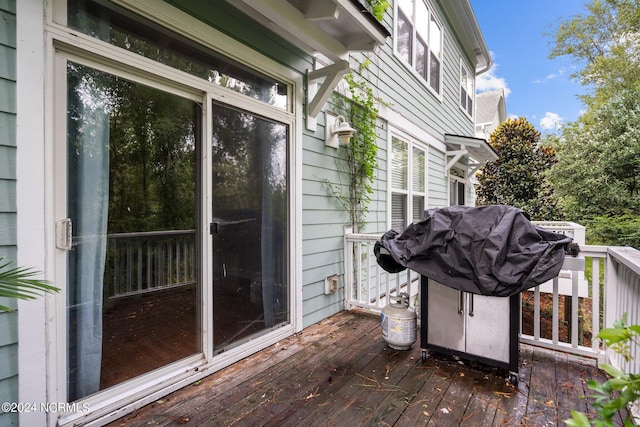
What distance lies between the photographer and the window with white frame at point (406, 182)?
16.6ft

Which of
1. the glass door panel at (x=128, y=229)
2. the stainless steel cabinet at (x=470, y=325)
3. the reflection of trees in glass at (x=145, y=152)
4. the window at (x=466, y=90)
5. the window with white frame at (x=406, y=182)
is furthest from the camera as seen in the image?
the window at (x=466, y=90)

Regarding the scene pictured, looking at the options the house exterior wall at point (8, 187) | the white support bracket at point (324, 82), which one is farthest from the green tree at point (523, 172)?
the house exterior wall at point (8, 187)

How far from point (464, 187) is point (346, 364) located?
7800mm

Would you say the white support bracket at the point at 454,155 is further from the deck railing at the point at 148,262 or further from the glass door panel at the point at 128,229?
the deck railing at the point at 148,262

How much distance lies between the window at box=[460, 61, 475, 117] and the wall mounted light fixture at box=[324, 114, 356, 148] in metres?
6.25

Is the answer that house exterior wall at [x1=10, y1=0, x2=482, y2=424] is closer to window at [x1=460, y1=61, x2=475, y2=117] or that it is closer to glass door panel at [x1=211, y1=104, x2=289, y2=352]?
glass door panel at [x1=211, y1=104, x2=289, y2=352]

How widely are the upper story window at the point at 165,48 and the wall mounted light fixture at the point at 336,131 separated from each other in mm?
757

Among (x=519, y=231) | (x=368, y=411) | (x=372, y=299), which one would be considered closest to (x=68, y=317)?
(x=368, y=411)

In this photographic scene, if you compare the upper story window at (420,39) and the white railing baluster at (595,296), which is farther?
the upper story window at (420,39)

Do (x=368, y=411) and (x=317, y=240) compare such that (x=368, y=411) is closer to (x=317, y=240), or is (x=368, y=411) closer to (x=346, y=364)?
(x=346, y=364)

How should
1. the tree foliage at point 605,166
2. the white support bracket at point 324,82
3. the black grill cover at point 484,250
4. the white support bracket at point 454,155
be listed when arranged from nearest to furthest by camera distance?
1. the black grill cover at point 484,250
2. the white support bracket at point 324,82
3. the white support bracket at point 454,155
4. the tree foliage at point 605,166

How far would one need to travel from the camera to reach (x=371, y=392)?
2.17m

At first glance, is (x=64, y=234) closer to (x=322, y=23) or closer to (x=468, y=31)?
(x=322, y=23)

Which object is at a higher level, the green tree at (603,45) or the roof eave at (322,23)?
the green tree at (603,45)
